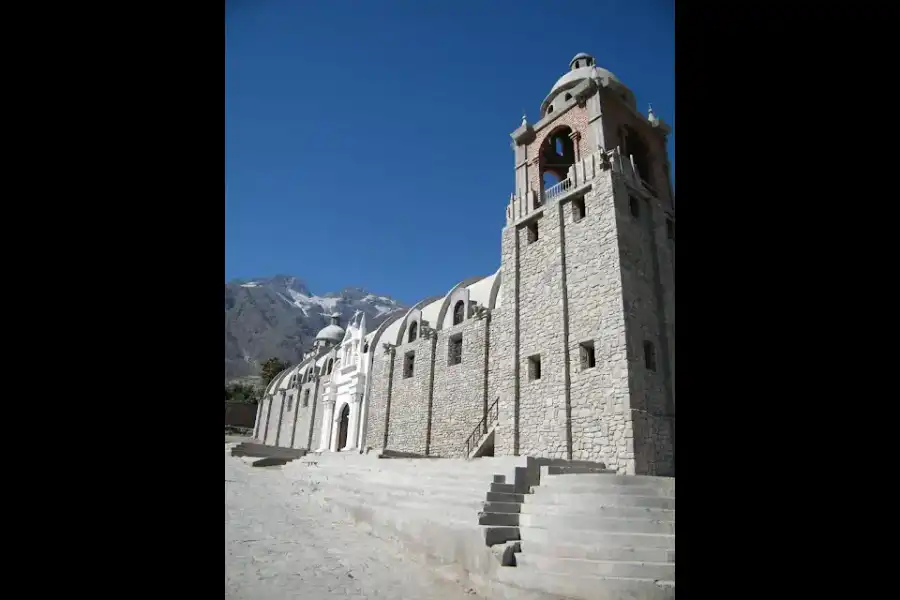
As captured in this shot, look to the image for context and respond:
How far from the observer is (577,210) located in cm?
1684

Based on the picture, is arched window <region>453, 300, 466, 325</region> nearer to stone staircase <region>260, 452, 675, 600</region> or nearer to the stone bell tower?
the stone bell tower

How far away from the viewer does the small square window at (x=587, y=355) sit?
48.8ft

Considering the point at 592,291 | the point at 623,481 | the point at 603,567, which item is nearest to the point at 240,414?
the point at 592,291

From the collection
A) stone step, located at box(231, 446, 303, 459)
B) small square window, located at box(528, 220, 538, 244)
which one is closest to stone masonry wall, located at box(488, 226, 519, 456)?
small square window, located at box(528, 220, 538, 244)

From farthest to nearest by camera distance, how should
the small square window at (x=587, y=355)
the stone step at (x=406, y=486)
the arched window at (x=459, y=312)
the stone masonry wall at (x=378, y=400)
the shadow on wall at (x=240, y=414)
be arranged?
the shadow on wall at (x=240, y=414)
the stone masonry wall at (x=378, y=400)
the arched window at (x=459, y=312)
the small square window at (x=587, y=355)
the stone step at (x=406, y=486)

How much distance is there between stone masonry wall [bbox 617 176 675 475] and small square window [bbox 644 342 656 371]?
0.12 metres

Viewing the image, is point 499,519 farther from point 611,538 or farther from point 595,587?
point 595,587

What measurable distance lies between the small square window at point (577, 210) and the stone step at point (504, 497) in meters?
9.50

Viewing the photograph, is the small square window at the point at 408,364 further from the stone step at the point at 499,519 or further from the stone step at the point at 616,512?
the stone step at the point at 616,512

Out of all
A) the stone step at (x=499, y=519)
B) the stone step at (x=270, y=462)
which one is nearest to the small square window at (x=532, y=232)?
the stone step at (x=499, y=519)

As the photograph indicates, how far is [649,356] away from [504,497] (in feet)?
22.8

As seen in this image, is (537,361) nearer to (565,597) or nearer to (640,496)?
(640,496)

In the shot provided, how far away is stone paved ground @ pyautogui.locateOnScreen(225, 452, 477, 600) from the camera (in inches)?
271
